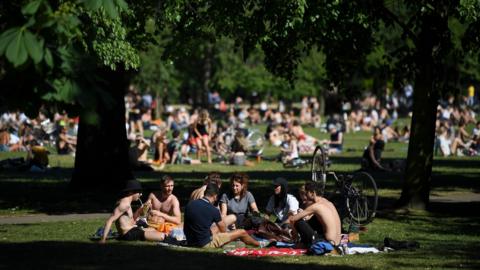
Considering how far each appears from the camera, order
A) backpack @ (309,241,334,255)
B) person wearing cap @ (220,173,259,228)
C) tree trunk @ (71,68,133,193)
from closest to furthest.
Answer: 1. backpack @ (309,241,334,255)
2. person wearing cap @ (220,173,259,228)
3. tree trunk @ (71,68,133,193)

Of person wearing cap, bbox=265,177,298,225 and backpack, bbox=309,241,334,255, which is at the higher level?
person wearing cap, bbox=265,177,298,225

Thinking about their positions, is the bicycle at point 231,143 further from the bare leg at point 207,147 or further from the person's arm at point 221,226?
the person's arm at point 221,226

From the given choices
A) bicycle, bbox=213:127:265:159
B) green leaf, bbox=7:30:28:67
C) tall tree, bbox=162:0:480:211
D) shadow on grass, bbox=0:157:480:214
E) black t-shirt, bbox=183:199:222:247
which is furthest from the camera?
Answer: bicycle, bbox=213:127:265:159

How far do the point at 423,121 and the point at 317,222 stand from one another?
5572mm

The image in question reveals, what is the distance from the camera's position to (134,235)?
15.1 m

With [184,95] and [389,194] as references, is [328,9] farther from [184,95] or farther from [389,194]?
[184,95]

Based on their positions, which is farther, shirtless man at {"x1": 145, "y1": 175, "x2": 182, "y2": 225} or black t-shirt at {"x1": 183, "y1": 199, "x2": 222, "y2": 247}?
shirtless man at {"x1": 145, "y1": 175, "x2": 182, "y2": 225}

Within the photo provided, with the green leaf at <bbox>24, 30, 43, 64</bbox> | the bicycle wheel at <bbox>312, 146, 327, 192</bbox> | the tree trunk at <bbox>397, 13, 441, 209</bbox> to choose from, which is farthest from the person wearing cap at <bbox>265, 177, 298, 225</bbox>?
the green leaf at <bbox>24, 30, 43, 64</bbox>

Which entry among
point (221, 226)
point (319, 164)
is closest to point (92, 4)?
point (221, 226)

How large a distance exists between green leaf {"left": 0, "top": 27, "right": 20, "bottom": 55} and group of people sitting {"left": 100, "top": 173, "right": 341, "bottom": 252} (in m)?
6.50

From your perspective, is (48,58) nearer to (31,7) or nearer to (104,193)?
(31,7)

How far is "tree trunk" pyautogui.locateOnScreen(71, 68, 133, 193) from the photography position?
22.1m

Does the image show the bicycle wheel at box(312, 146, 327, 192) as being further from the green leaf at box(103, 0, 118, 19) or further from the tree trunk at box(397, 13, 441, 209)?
the green leaf at box(103, 0, 118, 19)

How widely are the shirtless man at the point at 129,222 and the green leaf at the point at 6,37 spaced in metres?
6.77
